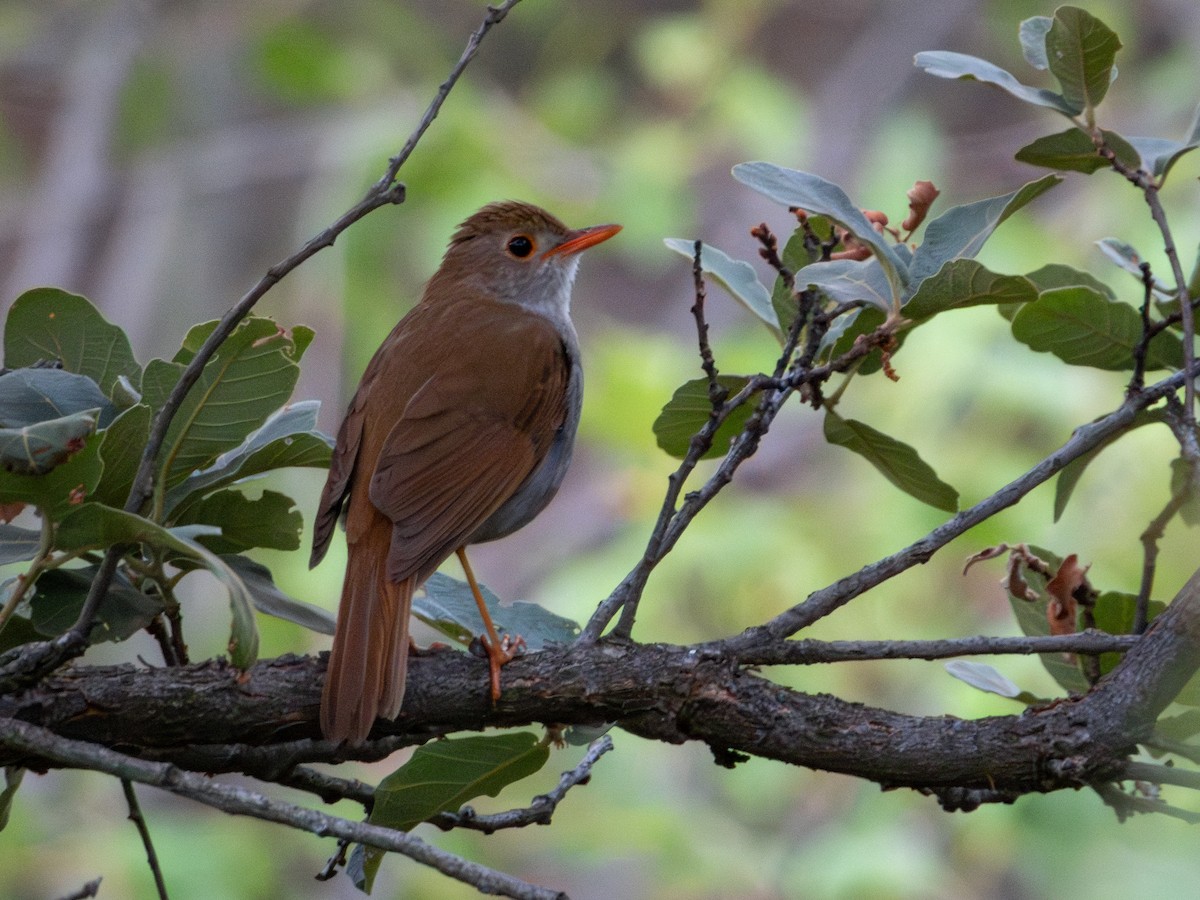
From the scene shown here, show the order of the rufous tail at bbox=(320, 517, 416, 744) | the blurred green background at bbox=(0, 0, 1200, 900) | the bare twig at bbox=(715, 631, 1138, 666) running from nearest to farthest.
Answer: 1. the bare twig at bbox=(715, 631, 1138, 666)
2. the rufous tail at bbox=(320, 517, 416, 744)
3. the blurred green background at bbox=(0, 0, 1200, 900)

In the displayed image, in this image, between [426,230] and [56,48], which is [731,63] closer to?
[426,230]

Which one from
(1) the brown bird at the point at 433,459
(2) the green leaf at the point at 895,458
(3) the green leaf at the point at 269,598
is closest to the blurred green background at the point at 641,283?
(2) the green leaf at the point at 895,458

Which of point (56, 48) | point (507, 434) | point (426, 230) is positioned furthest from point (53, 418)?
point (56, 48)

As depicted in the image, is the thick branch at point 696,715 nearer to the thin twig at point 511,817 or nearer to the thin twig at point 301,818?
the thin twig at point 511,817

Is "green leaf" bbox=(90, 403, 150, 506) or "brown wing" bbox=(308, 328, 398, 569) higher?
"brown wing" bbox=(308, 328, 398, 569)

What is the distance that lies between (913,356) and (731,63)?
137 inches

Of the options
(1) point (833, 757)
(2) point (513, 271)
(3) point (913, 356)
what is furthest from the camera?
(3) point (913, 356)

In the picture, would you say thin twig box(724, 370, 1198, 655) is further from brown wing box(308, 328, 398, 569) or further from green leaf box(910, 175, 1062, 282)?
brown wing box(308, 328, 398, 569)

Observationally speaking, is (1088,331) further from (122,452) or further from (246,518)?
(122,452)

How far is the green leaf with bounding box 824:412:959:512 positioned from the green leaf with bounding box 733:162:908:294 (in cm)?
32

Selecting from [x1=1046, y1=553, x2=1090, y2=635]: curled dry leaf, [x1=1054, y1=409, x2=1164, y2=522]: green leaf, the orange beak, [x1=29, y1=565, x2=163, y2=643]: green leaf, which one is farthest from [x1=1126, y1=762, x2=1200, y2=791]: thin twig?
the orange beak

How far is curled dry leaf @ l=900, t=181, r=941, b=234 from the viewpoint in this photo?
2.41 m

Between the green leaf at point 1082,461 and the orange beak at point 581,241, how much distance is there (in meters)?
1.99

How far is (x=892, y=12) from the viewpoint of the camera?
9922 mm
